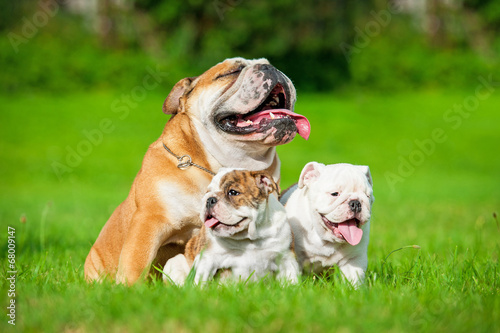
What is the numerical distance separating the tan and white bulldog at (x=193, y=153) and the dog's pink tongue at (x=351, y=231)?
0.80 meters

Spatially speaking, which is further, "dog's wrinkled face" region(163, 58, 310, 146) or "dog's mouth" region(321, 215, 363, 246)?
"dog's wrinkled face" region(163, 58, 310, 146)

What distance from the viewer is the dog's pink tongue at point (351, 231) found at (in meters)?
3.84

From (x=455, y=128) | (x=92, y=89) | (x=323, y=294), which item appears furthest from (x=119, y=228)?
(x=455, y=128)

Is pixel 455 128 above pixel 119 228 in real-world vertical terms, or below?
above

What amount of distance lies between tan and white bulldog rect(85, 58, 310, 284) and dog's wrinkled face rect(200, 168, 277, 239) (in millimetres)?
438

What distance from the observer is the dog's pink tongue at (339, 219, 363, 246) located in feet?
12.6

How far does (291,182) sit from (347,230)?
10358 mm

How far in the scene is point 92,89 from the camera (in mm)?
19922

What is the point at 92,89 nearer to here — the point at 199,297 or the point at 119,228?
the point at 119,228

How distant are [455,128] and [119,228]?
17.5m

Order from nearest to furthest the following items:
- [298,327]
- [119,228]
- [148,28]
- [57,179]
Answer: [298,327] → [119,228] → [57,179] → [148,28]

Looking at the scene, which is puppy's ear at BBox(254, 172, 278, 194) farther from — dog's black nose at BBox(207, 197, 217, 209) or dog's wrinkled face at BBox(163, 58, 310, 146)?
dog's wrinkled face at BBox(163, 58, 310, 146)

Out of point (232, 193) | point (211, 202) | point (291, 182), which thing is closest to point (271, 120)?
Result: point (232, 193)

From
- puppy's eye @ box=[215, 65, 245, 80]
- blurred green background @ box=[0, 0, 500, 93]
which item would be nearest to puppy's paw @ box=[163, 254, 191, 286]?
puppy's eye @ box=[215, 65, 245, 80]
